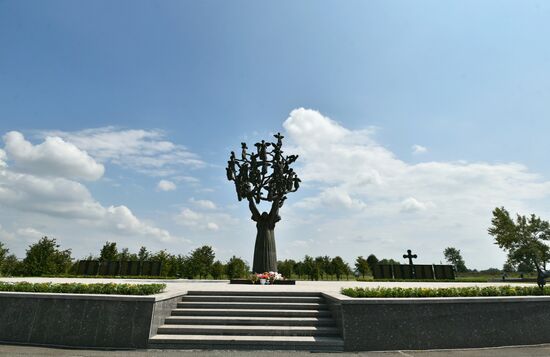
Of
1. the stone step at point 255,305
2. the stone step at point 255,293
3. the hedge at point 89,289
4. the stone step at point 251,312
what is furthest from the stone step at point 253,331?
the stone step at point 255,293

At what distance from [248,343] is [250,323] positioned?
2.94 ft

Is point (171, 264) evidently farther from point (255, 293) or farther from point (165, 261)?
point (255, 293)

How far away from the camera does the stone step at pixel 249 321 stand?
8.77 metres

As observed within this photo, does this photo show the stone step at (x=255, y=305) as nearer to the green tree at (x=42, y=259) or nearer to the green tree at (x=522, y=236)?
the green tree at (x=42, y=259)

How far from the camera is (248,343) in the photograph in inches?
310

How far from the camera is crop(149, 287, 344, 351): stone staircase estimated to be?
7.87m

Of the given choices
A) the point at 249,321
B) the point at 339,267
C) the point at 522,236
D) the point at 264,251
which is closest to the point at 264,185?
the point at 264,251

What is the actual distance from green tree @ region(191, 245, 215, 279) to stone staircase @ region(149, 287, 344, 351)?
91.6 feet

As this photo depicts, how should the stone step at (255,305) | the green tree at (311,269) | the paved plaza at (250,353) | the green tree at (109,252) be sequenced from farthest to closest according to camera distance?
the green tree at (311,269) < the green tree at (109,252) < the stone step at (255,305) < the paved plaza at (250,353)

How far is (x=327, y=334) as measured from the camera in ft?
27.4

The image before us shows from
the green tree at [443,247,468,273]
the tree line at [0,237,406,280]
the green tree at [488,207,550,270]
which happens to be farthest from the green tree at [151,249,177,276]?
the green tree at [443,247,468,273]

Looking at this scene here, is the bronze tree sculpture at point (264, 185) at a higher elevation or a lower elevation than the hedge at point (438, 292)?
higher

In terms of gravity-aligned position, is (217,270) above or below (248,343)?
above

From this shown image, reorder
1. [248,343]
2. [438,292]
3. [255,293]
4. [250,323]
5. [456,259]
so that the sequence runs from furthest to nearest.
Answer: [456,259]
[255,293]
[438,292]
[250,323]
[248,343]
